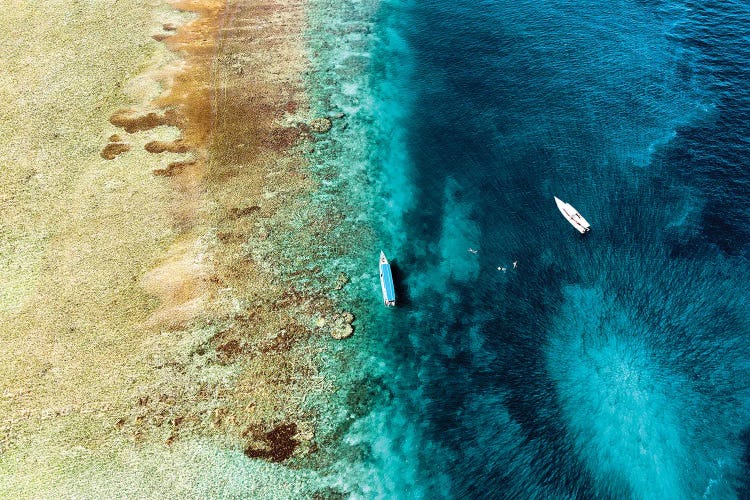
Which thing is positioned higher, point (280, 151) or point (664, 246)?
point (280, 151)

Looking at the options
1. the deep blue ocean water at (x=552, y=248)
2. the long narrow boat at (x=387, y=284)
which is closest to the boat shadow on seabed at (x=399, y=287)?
the deep blue ocean water at (x=552, y=248)

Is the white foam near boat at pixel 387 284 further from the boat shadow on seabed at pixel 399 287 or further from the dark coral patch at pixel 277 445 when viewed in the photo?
the dark coral patch at pixel 277 445

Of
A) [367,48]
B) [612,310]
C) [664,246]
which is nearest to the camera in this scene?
[612,310]

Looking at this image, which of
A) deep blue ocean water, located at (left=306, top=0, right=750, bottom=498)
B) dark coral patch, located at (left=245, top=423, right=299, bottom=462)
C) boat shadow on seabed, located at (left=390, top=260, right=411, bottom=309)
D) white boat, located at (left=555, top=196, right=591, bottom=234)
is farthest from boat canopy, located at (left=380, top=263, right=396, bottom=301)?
white boat, located at (left=555, top=196, right=591, bottom=234)

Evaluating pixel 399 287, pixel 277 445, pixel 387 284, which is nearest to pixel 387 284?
pixel 387 284

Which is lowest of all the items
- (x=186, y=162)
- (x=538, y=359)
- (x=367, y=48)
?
(x=538, y=359)

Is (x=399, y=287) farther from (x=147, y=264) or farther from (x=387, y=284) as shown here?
(x=147, y=264)

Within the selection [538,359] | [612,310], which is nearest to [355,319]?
[538,359]

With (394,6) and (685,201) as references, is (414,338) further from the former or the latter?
(394,6)
